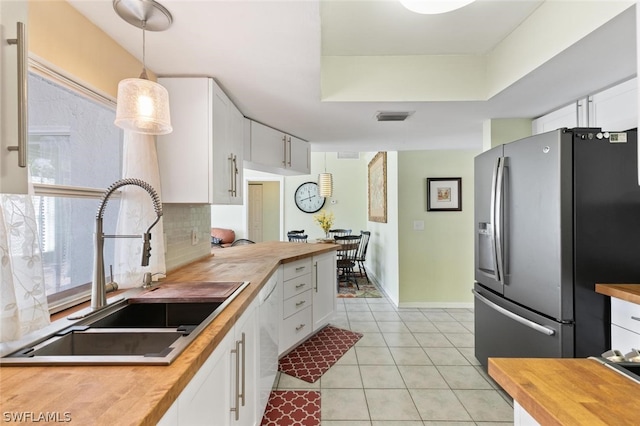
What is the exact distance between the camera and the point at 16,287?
88 cm

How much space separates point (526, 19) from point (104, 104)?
7.68 ft

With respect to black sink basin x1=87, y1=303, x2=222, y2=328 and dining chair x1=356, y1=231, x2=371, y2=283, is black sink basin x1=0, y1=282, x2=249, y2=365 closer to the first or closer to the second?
black sink basin x1=87, y1=303, x2=222, y2=328

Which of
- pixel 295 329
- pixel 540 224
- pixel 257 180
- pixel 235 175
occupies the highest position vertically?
pixel 257 180

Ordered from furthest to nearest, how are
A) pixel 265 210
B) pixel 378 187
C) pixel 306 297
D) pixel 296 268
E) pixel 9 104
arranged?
pixel 265 210 < pixel 378 187 < pixel 306 297 < pixel 296 268 < pixel 9 104

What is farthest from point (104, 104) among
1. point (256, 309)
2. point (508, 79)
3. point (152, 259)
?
point (508, 79)

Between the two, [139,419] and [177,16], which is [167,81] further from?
[139,419]

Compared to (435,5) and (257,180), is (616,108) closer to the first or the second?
(435,5)

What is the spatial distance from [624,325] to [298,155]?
9.15ft

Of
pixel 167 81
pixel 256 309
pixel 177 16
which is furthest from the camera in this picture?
pixel 167 81

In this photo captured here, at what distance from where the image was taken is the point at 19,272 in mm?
888

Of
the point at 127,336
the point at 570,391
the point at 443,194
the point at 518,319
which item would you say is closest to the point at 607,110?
the point at 518,319

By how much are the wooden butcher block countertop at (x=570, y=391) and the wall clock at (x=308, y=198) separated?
5916 mm

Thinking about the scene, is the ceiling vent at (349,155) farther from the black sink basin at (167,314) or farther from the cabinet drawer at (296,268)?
the black sink basin at (167,314)

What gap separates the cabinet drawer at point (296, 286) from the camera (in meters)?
2.47
